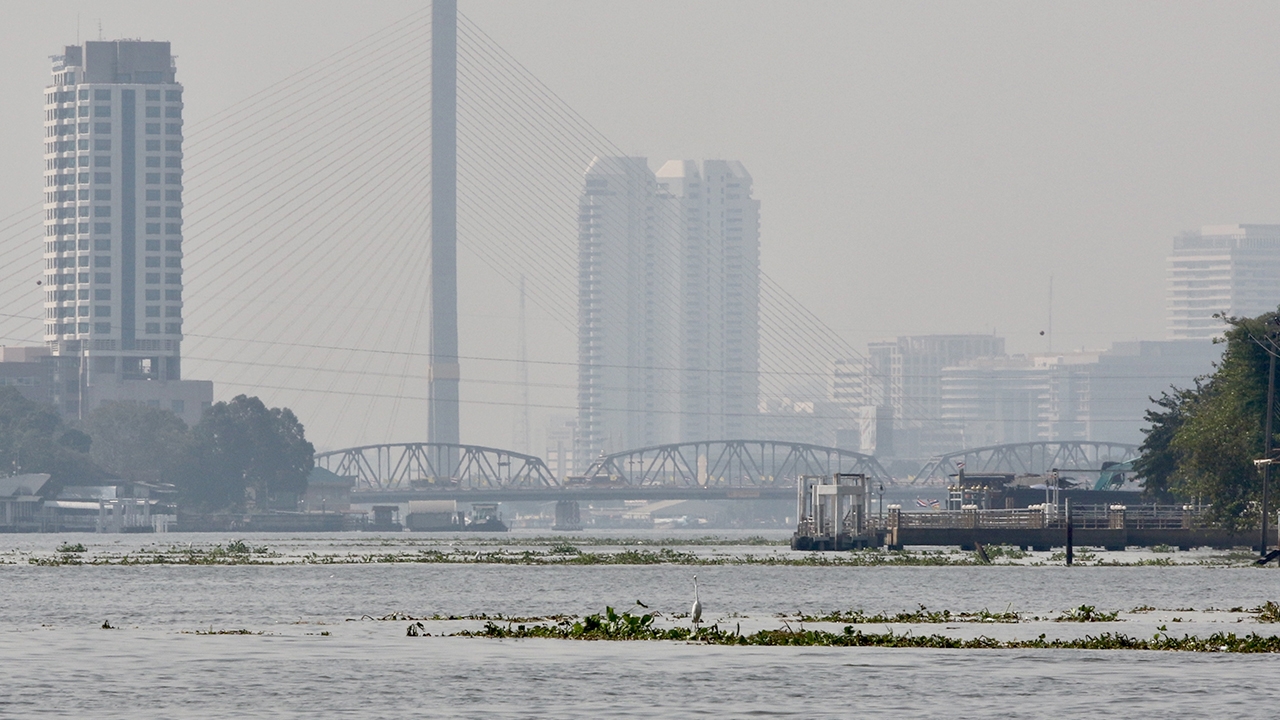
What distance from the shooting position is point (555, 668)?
46.8m

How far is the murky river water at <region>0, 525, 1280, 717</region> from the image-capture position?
132 ft

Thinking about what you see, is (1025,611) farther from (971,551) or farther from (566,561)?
(971,551)

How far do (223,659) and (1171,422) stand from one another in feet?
377

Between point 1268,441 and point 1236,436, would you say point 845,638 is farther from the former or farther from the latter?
point 1236,436

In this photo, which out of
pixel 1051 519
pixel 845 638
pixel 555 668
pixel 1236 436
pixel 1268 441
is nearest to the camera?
pixel 555 668

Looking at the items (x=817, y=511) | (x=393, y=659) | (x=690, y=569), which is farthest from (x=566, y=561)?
(x=393, y=659)

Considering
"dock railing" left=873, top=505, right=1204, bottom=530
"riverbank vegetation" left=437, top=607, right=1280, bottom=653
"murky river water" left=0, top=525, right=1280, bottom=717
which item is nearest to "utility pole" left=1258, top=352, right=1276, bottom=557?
"dock railing" left=873, top=505, right=1204, bottom=530

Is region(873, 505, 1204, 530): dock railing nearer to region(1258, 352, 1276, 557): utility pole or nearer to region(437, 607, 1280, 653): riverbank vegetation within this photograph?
region(1258, 352, 1276, 557): utility pole

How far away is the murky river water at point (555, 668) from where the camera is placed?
40312 mm

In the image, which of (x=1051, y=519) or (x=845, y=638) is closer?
(x=845, y=638)

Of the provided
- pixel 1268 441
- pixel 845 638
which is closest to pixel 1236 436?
pixel 1268 441

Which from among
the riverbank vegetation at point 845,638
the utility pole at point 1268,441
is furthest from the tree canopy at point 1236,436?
the riverbank vegetation at point 845,638

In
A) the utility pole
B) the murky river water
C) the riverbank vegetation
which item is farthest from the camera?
the utility pole

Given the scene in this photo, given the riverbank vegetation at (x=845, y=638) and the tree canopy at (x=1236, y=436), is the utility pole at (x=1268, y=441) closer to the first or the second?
the tree canopy at (x=1236, y=436)
